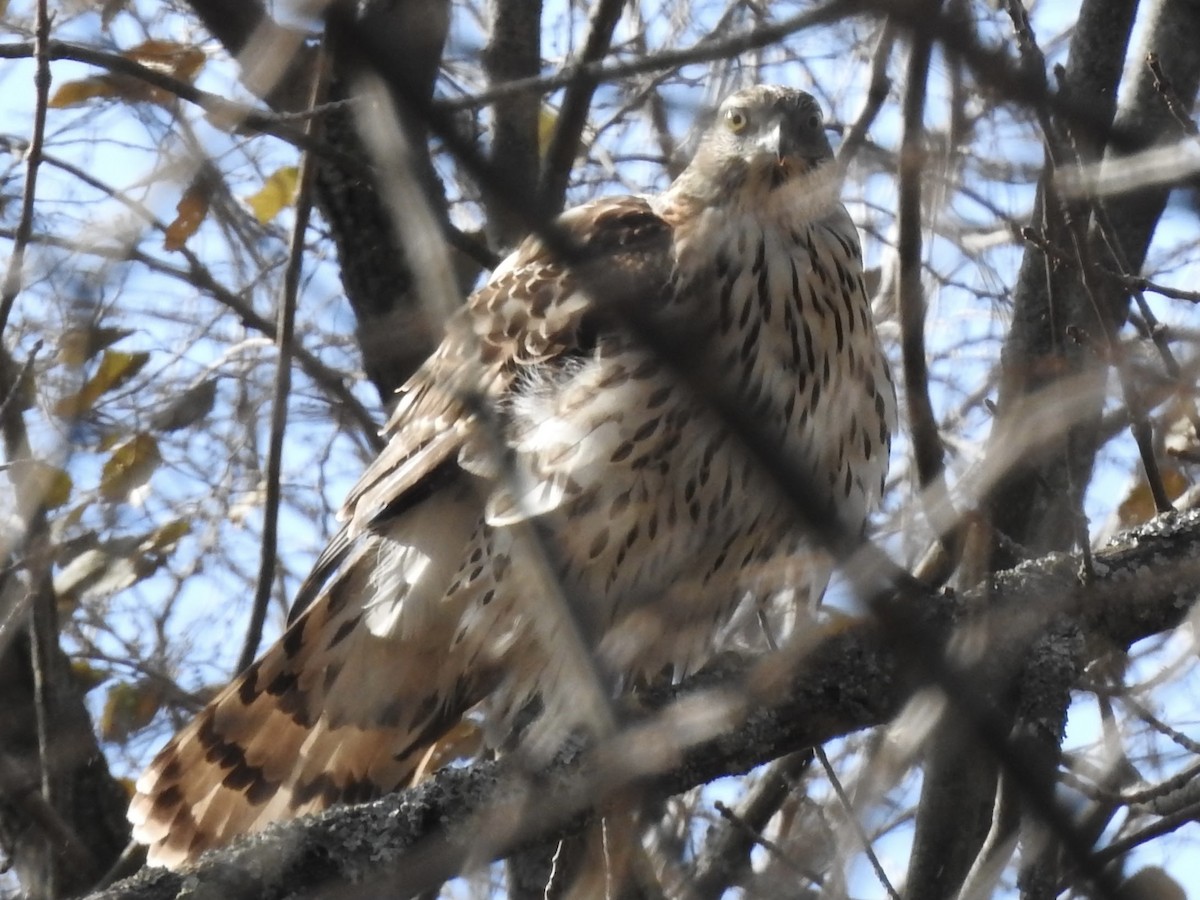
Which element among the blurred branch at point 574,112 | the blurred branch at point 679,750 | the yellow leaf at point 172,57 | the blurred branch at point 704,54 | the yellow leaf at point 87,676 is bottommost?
the blurred branch at point 679,750

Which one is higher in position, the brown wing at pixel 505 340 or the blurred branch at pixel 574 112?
the blurred branch at pixel 574 112

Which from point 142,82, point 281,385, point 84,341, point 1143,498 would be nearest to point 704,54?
point 84,341

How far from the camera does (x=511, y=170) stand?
92cm

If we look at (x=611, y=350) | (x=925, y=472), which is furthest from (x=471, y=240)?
(x=925, y=472)

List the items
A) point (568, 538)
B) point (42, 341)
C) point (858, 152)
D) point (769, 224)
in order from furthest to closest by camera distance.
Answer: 1. point (769, 224)
2. point (568, 538)
3. point (42, 341)
4. point (858, 152)

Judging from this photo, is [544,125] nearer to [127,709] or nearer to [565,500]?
[565,500]

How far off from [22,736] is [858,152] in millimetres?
2422

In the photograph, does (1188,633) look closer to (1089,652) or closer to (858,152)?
(1089,652)

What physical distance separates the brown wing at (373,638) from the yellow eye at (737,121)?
0.28 meters

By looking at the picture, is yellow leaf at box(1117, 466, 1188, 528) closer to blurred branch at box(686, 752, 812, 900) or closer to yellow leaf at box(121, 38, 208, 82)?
blurred branch at box(686, 752, 812, 900)

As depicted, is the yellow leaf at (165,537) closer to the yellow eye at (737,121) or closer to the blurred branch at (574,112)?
the blurred branch at (574,112)

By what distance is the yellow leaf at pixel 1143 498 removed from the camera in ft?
12.3

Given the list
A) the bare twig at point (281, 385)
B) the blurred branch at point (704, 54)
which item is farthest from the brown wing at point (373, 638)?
the blurred branch at point (704, 54)

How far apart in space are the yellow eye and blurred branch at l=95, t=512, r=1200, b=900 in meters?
1.40
